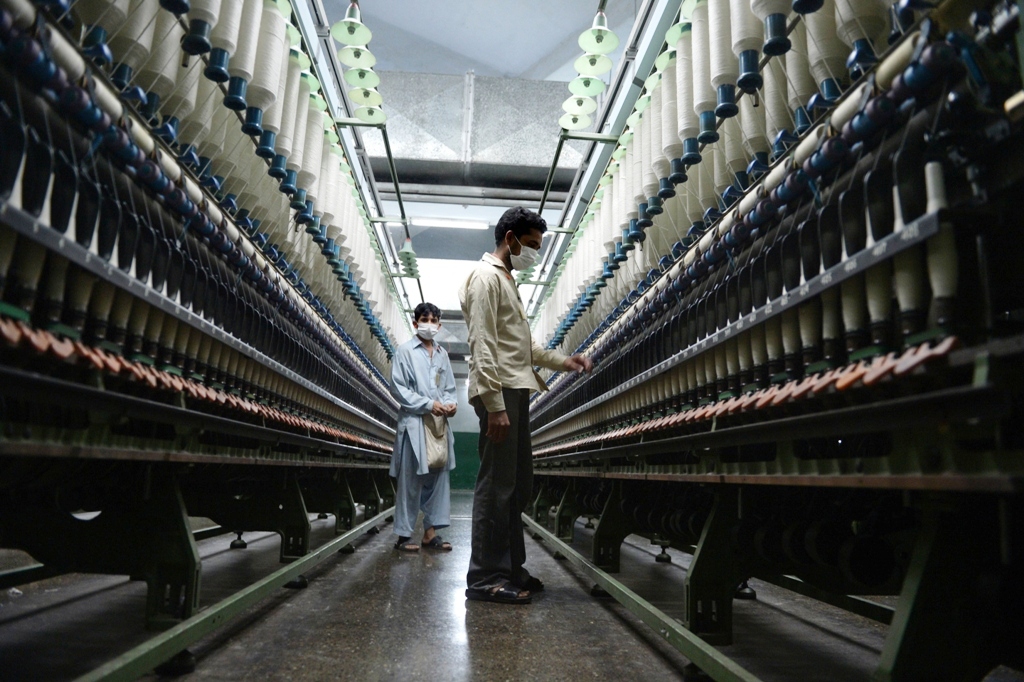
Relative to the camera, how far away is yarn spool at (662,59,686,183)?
2.57 metres

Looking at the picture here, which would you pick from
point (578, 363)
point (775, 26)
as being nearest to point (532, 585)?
point (578, 363)

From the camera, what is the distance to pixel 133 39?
1774 millimetres

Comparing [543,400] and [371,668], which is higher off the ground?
[543,400]

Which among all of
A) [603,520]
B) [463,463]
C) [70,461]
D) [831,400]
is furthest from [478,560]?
[463,463]

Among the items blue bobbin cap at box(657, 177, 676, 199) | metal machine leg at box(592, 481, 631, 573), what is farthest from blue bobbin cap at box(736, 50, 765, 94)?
metal machine leg at box(592, 481, 631, 573)

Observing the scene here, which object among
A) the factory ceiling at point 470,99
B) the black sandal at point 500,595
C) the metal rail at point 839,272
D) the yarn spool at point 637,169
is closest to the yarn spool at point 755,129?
the metal rail at point 839,272

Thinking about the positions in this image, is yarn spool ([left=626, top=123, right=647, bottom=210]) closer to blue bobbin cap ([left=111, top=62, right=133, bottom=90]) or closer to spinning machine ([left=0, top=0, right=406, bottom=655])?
spinning machine ([left=0, top=0, right=406, bottom=655])

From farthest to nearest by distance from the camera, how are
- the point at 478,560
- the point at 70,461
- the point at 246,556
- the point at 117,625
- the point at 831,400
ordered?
1. the point at 246,556
2. the point at 478,560
3. the point at 117,625
4. the point at 70,461
5. the point at 831,400

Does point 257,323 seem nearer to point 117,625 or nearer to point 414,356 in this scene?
point 117,625

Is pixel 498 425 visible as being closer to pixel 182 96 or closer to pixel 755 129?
pixel 755 129

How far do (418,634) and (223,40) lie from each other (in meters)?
1.80

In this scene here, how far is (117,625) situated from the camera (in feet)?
7.29

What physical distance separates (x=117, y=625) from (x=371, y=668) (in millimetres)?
965

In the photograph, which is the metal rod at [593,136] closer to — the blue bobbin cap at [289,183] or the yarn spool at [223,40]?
the blue bobbin cap at [289,183]
